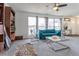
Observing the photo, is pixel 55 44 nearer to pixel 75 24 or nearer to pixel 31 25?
pixel 75 24

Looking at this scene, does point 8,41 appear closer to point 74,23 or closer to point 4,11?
point 4,11

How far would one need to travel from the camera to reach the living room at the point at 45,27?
258cm

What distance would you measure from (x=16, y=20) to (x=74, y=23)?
4.76 feet

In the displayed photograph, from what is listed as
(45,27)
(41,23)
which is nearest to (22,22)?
(41,23)

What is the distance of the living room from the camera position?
8.47ft

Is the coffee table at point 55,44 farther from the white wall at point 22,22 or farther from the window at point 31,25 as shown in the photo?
the white wall at point 22,22

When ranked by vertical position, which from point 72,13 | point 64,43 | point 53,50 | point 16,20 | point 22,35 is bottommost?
point 53,50

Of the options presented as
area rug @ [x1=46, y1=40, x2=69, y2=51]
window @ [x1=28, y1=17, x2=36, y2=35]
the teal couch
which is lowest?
area rug @ [x1=46, y1=40, x2=69, y2=51]

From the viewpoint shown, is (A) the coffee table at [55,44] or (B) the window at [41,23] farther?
(A) the coffee table at [55,44]

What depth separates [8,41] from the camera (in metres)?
2.72

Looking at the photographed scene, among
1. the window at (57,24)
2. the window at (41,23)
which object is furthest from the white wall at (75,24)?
the window at (41,23)

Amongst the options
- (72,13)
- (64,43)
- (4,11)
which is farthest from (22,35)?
(72,13)

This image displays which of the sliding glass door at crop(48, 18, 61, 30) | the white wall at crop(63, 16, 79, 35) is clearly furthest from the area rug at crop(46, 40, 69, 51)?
the white wall at crop(63, 16, 79, 35)

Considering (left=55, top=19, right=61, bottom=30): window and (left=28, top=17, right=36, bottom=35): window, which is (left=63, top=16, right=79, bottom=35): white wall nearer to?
(left=55, top=19, right=61, bottom=30): window
